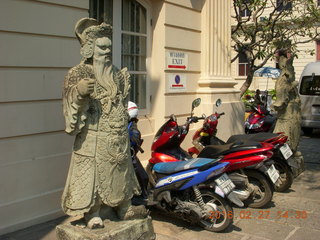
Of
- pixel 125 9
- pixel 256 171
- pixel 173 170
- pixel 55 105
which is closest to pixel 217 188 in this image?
pixel 173 170

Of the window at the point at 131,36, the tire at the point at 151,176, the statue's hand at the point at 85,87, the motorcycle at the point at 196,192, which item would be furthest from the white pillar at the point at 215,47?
the statue's hand at the point at 85,87

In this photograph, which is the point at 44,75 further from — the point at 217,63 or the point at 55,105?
the point at 217,63

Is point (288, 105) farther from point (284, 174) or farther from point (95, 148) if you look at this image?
point (95, 148)

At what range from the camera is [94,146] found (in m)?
3.28

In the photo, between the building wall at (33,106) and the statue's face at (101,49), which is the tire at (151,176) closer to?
the building wall at (33,106)

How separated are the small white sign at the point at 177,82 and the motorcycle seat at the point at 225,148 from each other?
2000 mm

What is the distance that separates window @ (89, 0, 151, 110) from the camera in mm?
6156

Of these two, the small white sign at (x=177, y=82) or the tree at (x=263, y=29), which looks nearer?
the small white sign at (x=177, y=82)

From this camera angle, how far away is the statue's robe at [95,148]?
324cm

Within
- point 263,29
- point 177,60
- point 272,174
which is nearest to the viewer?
point 272,174

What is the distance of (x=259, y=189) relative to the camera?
5336mm

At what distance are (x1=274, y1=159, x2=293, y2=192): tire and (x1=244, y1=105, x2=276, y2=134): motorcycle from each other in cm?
332

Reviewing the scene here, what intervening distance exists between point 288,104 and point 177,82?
193 centimetres

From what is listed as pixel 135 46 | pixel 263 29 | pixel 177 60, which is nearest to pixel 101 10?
pixel 135 46
